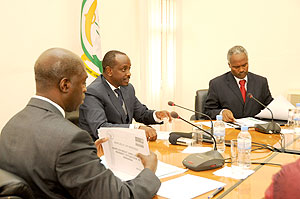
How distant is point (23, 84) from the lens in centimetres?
324

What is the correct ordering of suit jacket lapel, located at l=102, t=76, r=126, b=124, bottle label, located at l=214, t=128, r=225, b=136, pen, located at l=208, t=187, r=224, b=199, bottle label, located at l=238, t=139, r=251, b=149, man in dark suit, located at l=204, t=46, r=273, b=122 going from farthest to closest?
man in dark suit, located at l=204, t=46, r=273, b=122 < suit jacket lapel, located at l=102, t=76, r=126, b=124 < bottle label, located at l=214, t=128, r=225, b=136 < bottle label, located at l=238, t=139, r=251, b=149 < pen, located at l=208, t=187, r=224, b=199

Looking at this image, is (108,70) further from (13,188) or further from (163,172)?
(13,188)

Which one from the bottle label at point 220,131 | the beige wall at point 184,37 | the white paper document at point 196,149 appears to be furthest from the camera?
the beige wall at point 184,37

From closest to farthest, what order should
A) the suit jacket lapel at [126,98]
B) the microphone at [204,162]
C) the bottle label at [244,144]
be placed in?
the microphone at [204,162] < the bottle label at [244,144] < the suit jacket lapel at [126,98]

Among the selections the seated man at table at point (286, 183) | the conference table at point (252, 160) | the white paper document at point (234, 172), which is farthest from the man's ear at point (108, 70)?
the seated man at table at point (286, 183)

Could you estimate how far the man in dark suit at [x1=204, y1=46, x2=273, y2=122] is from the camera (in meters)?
3.32

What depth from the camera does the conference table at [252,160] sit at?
1406 millimetres

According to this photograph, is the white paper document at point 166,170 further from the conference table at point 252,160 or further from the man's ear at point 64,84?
the man's ear at point 64,84

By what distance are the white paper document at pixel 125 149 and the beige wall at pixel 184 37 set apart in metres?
1.93

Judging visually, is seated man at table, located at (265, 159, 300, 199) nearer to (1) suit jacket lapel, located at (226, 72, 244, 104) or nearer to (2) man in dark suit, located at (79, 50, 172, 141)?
(2) man in dark suit, located at (79, 50, 172, 141)

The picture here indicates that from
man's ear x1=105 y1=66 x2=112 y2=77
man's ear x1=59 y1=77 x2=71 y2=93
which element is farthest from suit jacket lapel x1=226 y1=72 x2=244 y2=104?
man's ear x1=59 y1=77 x2=71 y2=93

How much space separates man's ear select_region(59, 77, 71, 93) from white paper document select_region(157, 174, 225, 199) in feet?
2.07

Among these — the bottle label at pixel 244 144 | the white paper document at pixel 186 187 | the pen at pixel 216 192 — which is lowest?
the white paper document at pixel 186 187

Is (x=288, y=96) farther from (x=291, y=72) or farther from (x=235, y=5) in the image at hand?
(x=235, y=5)
